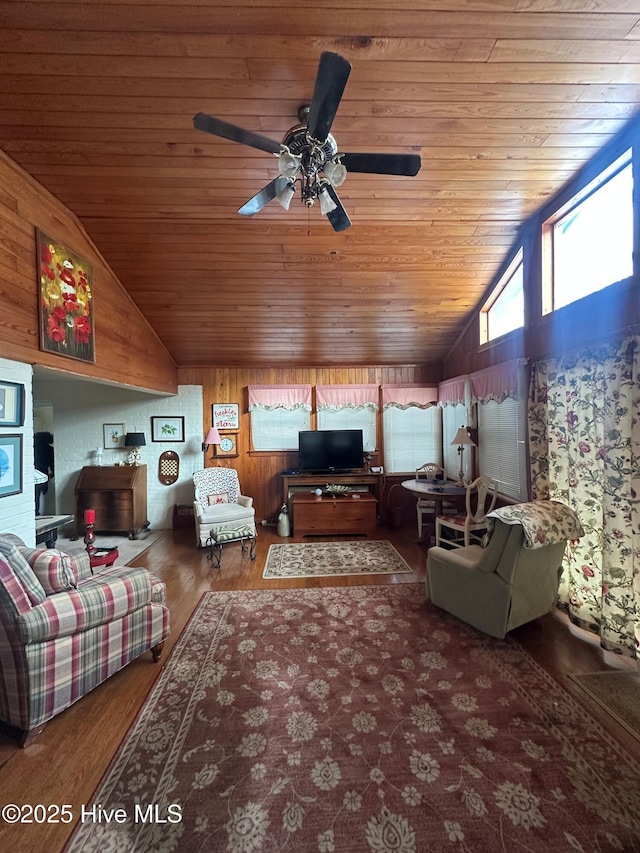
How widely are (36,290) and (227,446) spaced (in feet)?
10.8

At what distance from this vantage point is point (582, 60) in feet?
5.94

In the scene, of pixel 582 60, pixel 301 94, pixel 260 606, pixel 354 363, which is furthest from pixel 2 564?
pixel 354 363

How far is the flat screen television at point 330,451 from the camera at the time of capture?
5.14 m

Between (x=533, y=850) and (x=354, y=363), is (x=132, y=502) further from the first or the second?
(x=533, y=850)

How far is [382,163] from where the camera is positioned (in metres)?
1.72

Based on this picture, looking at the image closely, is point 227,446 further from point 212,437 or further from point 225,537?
point 225,537

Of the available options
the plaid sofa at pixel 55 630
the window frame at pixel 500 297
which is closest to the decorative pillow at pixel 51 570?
the plaid sofa at pixel 55 630

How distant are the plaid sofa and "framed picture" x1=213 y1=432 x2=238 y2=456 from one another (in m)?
3.24

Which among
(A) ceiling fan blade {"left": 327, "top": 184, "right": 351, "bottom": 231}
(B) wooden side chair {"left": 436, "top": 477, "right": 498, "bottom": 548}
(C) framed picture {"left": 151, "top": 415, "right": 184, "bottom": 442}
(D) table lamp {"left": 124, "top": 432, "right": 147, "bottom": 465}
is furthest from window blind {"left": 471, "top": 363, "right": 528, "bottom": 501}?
(D) table lamp {"left": 124, "top": 432, "right": 147, "bottom": 465}

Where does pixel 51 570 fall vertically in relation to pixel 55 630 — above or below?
above

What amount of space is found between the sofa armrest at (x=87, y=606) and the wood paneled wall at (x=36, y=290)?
1.57m

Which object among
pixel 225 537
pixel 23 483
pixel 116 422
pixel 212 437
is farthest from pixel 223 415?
pixel 23 483

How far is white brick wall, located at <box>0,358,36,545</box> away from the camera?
2.24m

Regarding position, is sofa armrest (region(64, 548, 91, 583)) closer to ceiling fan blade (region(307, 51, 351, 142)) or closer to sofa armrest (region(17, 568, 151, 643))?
sofa armrest (region(17, 568, 151, 643))
